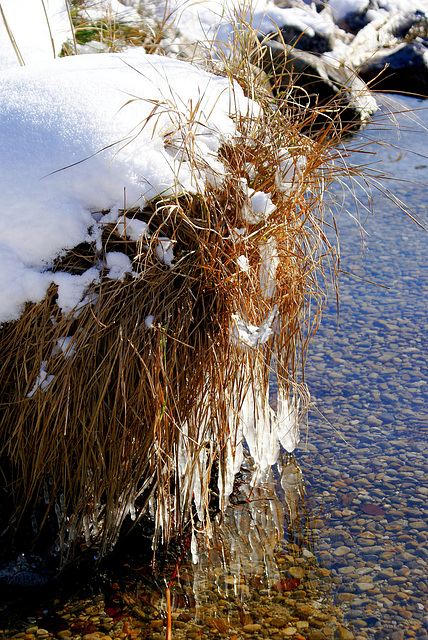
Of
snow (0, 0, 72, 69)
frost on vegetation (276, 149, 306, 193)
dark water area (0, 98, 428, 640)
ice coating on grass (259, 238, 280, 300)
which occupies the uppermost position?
snow (0, 0, 72, 69)

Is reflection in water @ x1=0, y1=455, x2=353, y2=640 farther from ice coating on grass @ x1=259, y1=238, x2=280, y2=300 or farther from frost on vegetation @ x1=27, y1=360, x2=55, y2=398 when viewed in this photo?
ice coating on grass @ x1=259, y1=238, x2=280, y2=300

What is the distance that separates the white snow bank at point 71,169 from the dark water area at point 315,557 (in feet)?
2.22

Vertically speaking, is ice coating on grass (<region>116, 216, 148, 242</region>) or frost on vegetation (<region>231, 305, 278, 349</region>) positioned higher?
ice coating on grass (<region>116, 216, 148, 242</region>)

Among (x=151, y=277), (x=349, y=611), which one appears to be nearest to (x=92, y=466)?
(x=151, y=277)

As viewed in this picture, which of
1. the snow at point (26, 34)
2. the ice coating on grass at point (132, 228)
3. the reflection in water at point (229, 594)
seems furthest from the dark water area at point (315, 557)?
the snow at point (26, 34)

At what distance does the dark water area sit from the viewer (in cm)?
182

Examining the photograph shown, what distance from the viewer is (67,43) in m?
3.69

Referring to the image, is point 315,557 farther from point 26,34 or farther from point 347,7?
point 347,7

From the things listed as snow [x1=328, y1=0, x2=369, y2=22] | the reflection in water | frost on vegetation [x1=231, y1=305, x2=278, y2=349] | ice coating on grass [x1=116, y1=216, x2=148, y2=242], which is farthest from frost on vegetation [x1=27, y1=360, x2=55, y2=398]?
snow [x1=328, y1=0, x2=369, y2=22]

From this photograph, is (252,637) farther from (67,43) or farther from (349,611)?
(67,43)

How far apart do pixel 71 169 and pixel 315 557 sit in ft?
4.78

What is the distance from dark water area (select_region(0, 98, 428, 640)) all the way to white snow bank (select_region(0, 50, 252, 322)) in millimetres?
677

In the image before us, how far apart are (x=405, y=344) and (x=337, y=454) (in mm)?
1038

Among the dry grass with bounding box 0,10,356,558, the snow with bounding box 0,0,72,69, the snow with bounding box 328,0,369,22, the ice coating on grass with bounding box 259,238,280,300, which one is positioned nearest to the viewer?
the dry grass with bounding box 0,10,356,558
